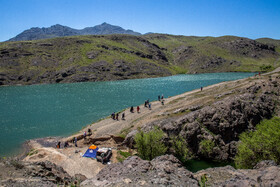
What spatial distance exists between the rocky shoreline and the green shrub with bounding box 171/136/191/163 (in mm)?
1198

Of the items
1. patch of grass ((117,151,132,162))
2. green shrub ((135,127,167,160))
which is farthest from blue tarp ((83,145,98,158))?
green shrub ((135,127,167,160))

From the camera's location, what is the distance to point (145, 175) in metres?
14.2

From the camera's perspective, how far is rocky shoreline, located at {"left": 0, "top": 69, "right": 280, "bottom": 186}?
47.6 ft

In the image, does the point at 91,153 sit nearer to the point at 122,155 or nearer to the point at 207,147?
the point at 122,155

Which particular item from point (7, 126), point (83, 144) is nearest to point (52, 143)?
point (83, 144)

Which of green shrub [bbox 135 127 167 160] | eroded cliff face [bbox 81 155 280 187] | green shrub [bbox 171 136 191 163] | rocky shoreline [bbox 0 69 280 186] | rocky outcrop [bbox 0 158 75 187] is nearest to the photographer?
eroded cliff face [bbox 81 155 280 187]

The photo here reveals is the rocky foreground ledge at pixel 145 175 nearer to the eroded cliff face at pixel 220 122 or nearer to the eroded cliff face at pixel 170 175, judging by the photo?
the eroded cliff face at pixel 170 175

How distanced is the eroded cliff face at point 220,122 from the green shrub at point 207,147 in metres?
0.18

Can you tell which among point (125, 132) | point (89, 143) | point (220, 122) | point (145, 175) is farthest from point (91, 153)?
point (220, 122)

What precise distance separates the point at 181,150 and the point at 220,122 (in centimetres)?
944

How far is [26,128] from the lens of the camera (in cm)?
5294

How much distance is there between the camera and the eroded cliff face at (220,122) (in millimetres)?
32781

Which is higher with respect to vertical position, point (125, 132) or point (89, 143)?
point (125, 132)

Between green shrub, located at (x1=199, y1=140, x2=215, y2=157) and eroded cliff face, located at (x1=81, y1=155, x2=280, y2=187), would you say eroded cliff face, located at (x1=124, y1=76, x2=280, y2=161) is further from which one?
eroded cliff face, located at (x1=81, y1=155, x2=280, y2=187)
